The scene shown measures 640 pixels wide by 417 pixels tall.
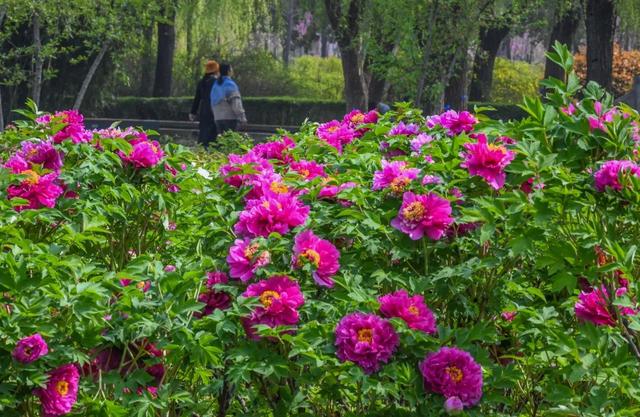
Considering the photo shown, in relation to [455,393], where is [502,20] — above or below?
above

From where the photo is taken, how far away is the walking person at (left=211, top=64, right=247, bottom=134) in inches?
592

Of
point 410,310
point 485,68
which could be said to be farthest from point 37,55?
point 485,68

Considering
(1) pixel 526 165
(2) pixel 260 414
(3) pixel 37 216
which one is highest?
(1) pixel 526 165

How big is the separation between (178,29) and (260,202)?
28468 mm

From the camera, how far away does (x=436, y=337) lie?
2.96 metres

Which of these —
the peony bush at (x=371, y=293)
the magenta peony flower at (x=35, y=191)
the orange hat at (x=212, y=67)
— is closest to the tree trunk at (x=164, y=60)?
the orange hat at (x=212, y=67)

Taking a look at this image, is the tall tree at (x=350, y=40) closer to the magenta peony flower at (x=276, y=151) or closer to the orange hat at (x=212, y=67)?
the orange hat at (x=212, y=67)

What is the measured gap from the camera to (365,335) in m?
2.77

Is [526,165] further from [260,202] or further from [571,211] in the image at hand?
[260,202]

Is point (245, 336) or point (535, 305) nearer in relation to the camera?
point (245, 336)

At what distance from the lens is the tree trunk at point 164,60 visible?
28984 mm

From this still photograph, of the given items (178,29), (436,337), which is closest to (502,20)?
(178,29)

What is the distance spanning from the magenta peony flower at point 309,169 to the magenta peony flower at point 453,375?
109 cm

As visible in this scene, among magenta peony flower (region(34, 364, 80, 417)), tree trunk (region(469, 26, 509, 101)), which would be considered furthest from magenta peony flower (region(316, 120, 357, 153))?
tree trunk (region(469, 26, 509, 101))
